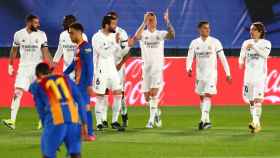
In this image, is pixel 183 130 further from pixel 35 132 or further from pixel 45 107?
pixel 45 107

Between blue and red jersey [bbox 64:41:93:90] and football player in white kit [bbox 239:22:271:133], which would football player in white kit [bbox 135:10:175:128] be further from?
blue and red jersey [bbox 64:41:93:90]

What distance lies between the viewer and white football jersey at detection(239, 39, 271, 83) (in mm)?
18781

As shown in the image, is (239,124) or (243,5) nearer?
(239,124)

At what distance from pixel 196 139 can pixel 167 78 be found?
9.03 meters

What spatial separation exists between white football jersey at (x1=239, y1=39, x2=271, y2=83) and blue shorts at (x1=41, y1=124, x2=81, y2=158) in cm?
831

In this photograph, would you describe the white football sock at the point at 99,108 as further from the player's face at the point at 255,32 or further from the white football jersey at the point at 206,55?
the player's face at the point at 255,32

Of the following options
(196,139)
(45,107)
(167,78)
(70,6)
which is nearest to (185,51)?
(167,78)

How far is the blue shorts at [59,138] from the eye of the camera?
1093cm

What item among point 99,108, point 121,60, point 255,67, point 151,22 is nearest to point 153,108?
point 121,60

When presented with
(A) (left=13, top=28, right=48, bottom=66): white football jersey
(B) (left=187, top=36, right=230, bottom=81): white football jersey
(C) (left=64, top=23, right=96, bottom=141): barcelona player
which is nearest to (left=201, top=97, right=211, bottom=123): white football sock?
(B) (left=187, top=36, right=230, bottom=81): white football jersey

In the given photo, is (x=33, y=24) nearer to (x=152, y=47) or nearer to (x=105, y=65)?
(x=105, y=65)

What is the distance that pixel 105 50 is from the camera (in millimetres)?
18656

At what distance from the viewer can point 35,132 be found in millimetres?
18297

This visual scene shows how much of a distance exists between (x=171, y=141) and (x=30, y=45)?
4340 millimetres
